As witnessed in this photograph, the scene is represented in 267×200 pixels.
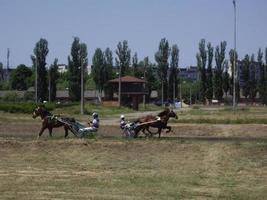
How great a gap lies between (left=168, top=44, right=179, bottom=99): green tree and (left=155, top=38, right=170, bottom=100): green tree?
4.35ft

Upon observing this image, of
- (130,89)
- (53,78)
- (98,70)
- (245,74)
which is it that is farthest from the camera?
(245,74)

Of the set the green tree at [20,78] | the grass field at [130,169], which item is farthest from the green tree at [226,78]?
the grass field at [130,169]

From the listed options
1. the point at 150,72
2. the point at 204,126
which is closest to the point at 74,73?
the point at 150,72

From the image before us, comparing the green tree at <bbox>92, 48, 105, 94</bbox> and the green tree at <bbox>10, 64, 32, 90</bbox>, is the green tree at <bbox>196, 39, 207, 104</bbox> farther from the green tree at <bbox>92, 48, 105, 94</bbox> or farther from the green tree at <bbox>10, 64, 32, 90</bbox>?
the green tree at <bbox>10, 64, 32, 90</bbox>

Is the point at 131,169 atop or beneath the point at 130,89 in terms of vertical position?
beneath

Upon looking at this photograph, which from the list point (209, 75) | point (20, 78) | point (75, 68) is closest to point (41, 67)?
point (75, 68)

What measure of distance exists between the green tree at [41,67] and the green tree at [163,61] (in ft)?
89.2

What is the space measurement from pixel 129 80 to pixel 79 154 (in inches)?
3690

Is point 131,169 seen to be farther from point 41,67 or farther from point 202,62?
point 202,62

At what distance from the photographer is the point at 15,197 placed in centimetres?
1543

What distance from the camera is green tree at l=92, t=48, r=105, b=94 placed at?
147 m

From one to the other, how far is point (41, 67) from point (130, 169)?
4123 inches

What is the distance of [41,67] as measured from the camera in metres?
125

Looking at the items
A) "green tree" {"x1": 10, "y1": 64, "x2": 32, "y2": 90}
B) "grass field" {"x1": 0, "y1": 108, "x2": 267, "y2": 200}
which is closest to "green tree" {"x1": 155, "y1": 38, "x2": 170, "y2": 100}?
"green tree" {"x1": 10, "y1": 64, "x2": 32, "y2": 90}
